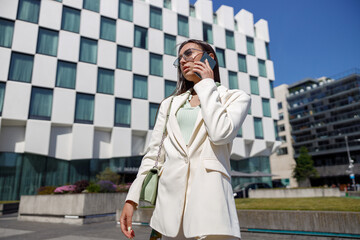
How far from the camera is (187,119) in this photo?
1.78 meters

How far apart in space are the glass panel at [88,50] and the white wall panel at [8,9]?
5675mm

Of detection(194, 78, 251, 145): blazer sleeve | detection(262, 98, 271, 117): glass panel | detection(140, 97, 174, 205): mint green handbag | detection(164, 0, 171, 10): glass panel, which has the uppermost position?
detection(164, 0, 171, 10): glass panel

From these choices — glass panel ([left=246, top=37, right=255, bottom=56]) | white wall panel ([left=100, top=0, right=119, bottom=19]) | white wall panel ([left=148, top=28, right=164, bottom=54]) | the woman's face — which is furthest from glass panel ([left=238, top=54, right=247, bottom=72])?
the woman's face

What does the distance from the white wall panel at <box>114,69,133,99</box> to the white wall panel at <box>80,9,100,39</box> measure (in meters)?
4.20

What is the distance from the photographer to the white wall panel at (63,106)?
2164 centimetres

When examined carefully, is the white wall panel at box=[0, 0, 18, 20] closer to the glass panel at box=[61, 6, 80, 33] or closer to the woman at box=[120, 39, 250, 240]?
the glass panel at box=[61, 6, 80, 33]

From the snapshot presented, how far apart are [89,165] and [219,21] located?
23679 millimetres

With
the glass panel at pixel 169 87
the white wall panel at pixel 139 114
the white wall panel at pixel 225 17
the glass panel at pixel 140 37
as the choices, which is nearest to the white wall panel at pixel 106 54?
the glass panel at pixel 140 37

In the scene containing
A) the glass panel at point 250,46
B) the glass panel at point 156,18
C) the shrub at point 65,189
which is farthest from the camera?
the glass panel at point 250,46

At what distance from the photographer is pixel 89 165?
74.4 feet

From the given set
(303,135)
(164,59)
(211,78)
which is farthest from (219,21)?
(303,135)

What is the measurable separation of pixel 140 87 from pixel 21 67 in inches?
412

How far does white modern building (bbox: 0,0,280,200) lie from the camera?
67.3 feet

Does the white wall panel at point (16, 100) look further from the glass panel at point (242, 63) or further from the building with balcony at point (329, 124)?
the building with balcony at point (329, 124)
